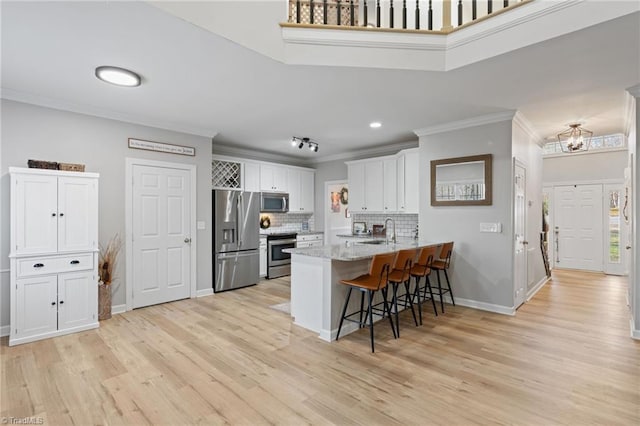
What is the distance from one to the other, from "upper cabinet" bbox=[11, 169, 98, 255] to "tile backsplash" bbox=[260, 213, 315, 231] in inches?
144

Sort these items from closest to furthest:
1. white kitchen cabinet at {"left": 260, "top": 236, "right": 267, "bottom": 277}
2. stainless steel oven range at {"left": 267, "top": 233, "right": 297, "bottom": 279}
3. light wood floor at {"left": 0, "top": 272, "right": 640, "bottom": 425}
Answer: light wood floor at {"left": 0, "top": 272, "right": 640, "bottom": 425}, white kitchen cabinet at {"left": 260, "top": 236, "right": 267, "bottom": 277}, stainless steel oven range at {"left": 267, "top": 233, "right": 297, "bottom": 279}

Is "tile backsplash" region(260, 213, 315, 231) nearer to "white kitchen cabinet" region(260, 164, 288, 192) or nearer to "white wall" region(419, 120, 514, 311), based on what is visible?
"white kitchen cabinet" region(260, 164, 288, 192)

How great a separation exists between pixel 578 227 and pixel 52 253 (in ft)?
31.9

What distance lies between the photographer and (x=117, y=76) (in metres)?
3.01

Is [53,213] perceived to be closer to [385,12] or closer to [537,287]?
[385,12]

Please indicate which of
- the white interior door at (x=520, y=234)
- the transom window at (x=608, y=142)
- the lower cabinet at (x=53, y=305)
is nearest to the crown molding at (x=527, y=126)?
the white interior door at (x=520, y=234)

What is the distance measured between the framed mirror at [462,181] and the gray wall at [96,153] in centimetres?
378

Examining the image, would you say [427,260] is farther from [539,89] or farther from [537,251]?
[537,251]

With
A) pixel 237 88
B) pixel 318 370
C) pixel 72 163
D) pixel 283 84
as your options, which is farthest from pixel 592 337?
pixel 72 163

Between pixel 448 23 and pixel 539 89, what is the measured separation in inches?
50.3

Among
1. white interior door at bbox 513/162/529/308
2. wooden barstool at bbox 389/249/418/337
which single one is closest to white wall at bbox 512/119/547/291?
white interior door at bbox 513/162/529/308

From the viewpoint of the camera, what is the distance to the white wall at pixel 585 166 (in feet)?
21.9

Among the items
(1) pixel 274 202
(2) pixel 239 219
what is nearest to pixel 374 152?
(1) pixel 274 202

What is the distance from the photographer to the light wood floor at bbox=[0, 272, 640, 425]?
7.02ft
